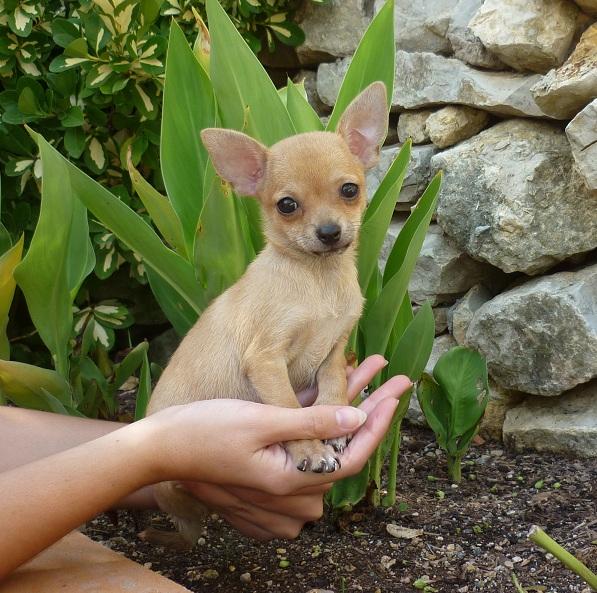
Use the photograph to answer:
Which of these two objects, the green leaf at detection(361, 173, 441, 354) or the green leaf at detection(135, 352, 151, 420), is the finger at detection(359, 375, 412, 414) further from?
the green leaf at detection(135, 352, 151, 420)

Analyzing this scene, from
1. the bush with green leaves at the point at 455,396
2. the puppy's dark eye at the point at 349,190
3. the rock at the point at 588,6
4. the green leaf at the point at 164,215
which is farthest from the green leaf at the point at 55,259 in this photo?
the rock at the point at 588,6

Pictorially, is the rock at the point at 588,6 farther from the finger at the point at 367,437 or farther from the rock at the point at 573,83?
the finger at the point at 367,437

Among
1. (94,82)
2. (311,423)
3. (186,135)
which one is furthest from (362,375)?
(94,82)

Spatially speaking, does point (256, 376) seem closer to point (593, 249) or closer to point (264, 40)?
point (593, 249)

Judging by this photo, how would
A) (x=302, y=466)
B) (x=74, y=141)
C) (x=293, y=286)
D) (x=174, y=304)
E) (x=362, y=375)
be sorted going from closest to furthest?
(x=302, y=466) < (x=293, y=286) < (x=362, y=375) < (x=174, y=304) < (x=74, y=141)

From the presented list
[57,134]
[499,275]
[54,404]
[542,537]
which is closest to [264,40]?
[57,134]

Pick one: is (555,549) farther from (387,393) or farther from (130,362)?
(130,362)

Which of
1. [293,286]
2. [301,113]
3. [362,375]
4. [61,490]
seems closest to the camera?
[61,490]

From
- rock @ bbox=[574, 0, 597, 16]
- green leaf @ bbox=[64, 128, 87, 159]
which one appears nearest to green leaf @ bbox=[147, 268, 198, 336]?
green leaf @ bbox=[64, 128, 87, 159]
